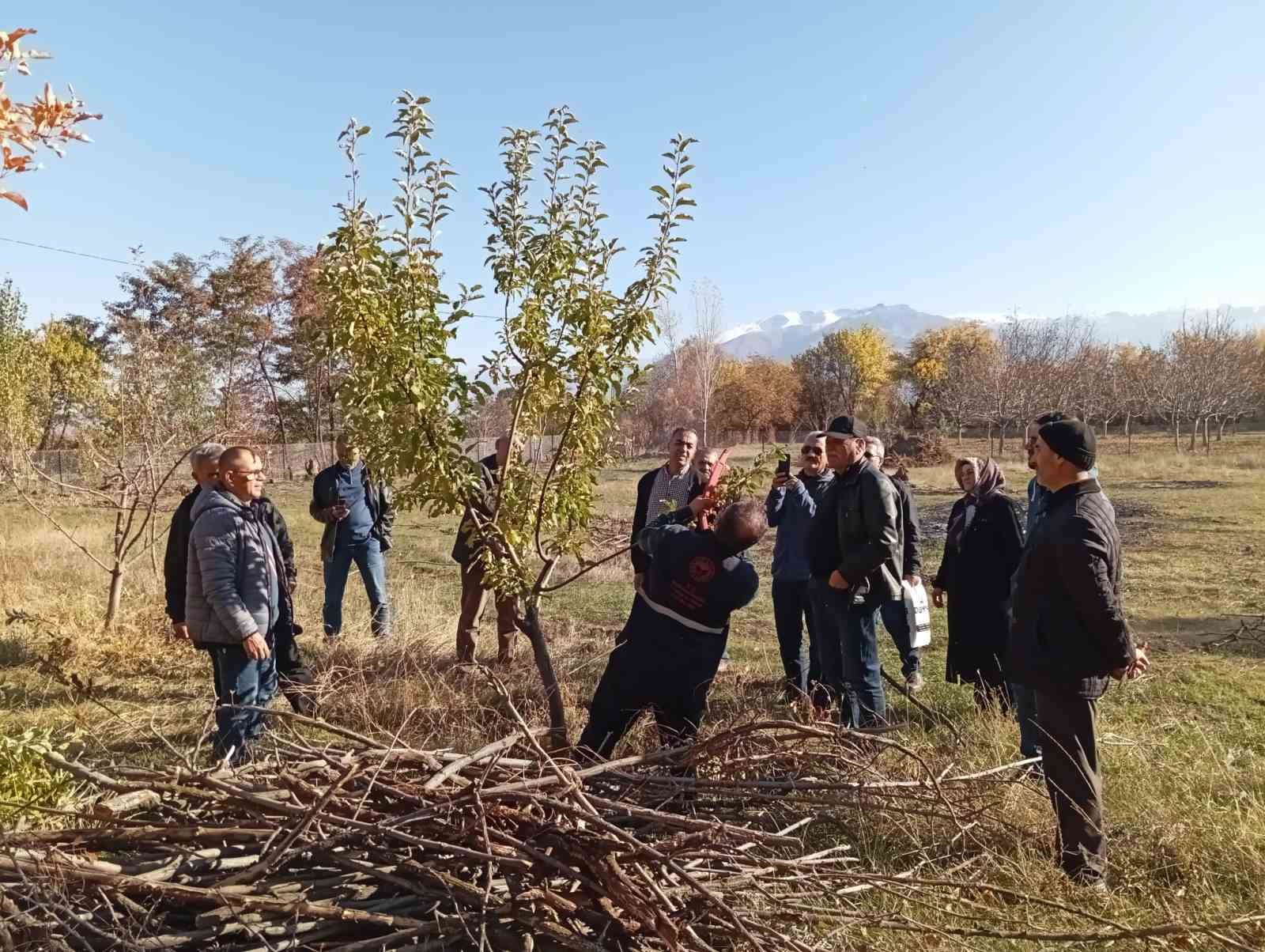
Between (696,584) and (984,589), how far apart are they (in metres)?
2.49

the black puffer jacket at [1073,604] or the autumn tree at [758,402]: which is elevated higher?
the autumn tree at [758,402]

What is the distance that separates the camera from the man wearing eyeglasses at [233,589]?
3949 mm

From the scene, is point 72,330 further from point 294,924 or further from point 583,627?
point 294,924

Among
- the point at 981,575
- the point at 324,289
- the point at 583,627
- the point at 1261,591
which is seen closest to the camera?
the point at 324,289

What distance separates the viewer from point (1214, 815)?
3.26 metres

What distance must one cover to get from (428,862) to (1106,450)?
40179mm

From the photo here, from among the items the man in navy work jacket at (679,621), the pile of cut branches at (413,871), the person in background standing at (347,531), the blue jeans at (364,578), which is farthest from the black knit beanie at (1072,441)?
the blue jeans at (364,578)

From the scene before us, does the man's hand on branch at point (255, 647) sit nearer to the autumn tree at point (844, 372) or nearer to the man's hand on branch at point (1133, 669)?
the man's hand on branch at point (1133, 669)

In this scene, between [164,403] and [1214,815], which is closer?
[1214,815]

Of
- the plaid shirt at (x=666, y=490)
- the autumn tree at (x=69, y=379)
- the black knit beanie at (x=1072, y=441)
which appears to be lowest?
the plaid shirt at (x=666, y=490)

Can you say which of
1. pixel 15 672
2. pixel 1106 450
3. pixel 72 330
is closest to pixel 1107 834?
pixel 15 672

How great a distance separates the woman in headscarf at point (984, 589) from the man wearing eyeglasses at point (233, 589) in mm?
4143

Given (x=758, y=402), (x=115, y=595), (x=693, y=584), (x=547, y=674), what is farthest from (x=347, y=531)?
(x=758, y=402)

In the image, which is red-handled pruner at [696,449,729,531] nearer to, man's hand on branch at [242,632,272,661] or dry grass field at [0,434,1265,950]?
dry grass field at [0,434,1265,950]
